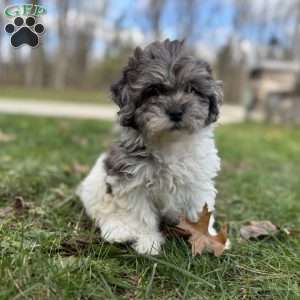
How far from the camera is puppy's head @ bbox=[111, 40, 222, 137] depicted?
3.17 metres

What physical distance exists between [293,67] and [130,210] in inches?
614

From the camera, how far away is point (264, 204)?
4.86 metres

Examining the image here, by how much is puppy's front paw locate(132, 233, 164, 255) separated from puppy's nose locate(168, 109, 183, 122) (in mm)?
780

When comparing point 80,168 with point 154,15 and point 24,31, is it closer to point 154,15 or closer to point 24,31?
point 24,31

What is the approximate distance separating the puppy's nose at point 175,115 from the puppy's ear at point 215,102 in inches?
13.6

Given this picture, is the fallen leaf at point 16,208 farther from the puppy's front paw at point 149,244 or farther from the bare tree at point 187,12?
the bare tree at point 187,12

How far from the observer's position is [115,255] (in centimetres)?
307

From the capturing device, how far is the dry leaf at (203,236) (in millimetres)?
3215

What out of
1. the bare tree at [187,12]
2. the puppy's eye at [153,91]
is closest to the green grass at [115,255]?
the puppy's eye at [153,91]

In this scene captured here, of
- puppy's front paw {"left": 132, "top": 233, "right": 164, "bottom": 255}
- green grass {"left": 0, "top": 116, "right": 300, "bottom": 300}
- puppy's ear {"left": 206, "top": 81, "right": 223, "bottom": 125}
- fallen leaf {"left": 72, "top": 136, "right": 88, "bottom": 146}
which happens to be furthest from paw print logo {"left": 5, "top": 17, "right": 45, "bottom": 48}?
fallen leaf {"left": 72, "top": 136, "right": 88, "bottom": 146}

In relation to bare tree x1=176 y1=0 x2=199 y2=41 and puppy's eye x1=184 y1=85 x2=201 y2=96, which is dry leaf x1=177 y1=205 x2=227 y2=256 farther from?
bare tree x1=176 y1=0 x2=199 y2=41

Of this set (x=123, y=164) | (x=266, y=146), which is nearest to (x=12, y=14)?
(x=123, y=164)

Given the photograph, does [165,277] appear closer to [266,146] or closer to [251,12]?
[266,146]

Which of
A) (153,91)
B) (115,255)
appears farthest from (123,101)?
(115,255)
